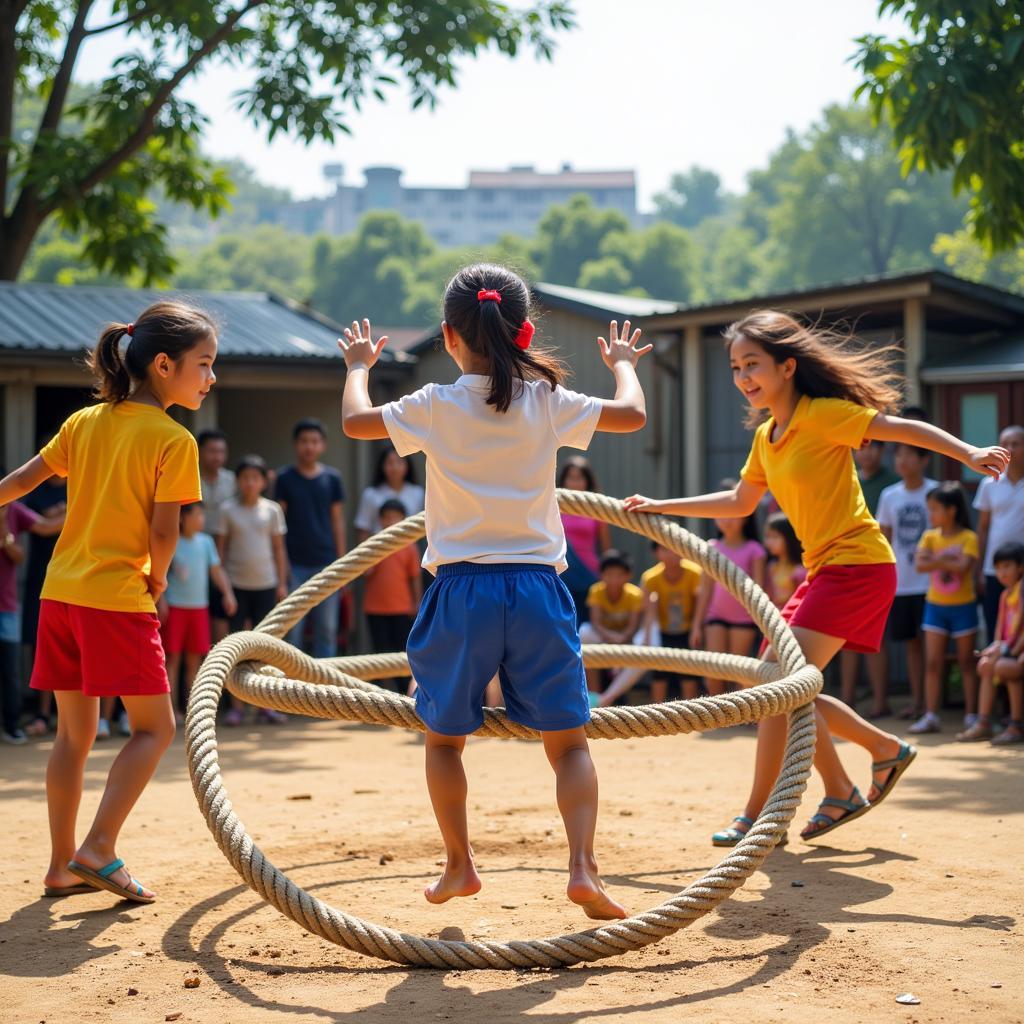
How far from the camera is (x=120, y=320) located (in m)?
11.8

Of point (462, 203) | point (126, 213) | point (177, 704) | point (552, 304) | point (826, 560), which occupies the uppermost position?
point (462, 203)

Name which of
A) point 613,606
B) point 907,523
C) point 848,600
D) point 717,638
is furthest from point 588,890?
point 613,606

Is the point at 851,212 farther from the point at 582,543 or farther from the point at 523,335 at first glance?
the point at 523,335

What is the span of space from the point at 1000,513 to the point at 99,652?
6096 mm

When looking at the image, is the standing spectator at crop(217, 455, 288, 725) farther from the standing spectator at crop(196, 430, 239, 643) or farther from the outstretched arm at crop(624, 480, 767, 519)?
the outstretched arm at crop(624, 480, 767, 519)

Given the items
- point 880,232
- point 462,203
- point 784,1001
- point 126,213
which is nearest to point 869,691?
point 784,1001

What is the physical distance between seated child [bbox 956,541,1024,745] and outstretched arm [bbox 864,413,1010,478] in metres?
3.84

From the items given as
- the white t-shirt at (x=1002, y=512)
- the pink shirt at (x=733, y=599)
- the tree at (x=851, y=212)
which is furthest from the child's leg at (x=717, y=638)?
the tree at (x=851, y=212)

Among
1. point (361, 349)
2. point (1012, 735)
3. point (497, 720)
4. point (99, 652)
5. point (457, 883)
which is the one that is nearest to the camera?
point (457, 883)

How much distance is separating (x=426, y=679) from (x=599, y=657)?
6.48 feet

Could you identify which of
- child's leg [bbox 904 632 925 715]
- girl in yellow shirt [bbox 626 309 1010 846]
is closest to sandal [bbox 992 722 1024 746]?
child's leg [bbox 904 632 925 715]

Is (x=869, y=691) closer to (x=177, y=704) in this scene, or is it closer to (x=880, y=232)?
(x=177, y=704)

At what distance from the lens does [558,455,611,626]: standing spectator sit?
9375mm

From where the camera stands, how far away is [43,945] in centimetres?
379
